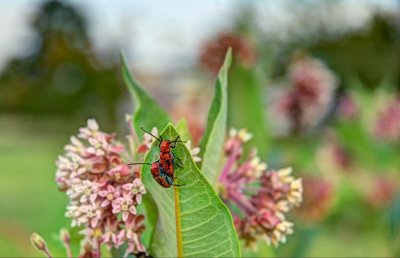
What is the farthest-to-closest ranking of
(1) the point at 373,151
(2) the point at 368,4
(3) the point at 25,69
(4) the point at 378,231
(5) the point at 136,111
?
(3) the point at 25,69, (2) the point at 368,4, (4) the point at 378,231, (1) the point at 373,151, (5) the point at 136,111

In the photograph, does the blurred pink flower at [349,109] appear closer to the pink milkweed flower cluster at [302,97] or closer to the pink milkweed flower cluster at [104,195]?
the pink milkweed flower cluster at [302,97]

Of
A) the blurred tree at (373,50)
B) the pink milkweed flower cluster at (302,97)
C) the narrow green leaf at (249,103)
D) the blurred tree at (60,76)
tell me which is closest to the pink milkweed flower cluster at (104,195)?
the narrow green leaf at (249,103)

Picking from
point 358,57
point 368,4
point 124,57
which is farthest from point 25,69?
point 124,57

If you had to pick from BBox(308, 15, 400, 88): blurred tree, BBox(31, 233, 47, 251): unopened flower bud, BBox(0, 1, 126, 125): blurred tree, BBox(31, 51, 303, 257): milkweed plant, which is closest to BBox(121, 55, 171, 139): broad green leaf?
BBox(31, 51, 303, 257): milkweed plant

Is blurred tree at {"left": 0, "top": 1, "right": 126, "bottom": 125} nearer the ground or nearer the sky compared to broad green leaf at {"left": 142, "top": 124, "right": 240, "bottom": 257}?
nearer the sky

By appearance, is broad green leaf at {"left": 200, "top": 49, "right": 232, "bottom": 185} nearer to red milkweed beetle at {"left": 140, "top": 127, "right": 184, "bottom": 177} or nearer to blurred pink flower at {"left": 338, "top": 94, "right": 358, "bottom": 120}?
red milkweed beetle at {"left": 140, "top": 127, "right": 184, "bottom": 177}

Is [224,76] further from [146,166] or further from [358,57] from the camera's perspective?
[358,57]

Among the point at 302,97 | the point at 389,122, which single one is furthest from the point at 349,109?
the point at 302,97
